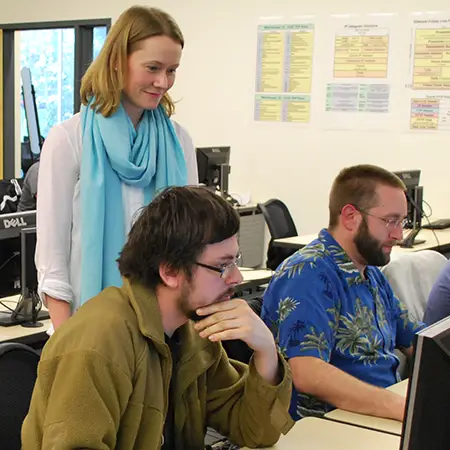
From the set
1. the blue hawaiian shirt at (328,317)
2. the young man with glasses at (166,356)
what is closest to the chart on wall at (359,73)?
the blue hawaiian shirt at (328,317)

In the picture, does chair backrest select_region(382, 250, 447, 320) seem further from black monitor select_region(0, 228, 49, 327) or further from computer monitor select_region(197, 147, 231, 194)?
computer monitor select_region(197, 147, 231, 194)

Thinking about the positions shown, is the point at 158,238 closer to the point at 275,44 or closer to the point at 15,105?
the point at 275,44

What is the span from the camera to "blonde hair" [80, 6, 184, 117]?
2141 millimetres

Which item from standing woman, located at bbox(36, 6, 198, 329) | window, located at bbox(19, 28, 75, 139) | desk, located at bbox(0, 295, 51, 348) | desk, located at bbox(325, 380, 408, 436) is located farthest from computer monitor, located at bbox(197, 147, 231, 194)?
desk, located at bbox(325, 380, 408, 436)

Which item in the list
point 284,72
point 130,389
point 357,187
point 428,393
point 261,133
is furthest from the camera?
point 261,133

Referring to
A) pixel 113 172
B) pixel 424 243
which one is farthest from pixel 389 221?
pixel 424 243

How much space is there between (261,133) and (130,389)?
5326mm

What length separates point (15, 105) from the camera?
8008 millimetres

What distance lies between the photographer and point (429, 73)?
598 cm

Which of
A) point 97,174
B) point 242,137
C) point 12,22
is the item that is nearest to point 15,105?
point 12,22

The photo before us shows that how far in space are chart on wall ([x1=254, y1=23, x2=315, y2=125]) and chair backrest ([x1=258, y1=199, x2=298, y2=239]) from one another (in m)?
1.04

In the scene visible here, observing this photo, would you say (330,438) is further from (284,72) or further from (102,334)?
(284,72)

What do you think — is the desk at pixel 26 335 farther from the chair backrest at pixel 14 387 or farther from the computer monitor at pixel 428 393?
the computer monitor at pixel 428 393

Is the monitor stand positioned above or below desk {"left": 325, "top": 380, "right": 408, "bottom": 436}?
below
